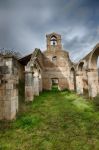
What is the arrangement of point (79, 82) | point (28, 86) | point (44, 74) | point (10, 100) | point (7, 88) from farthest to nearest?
point (44, 74) → point (79, 82) → point (28, 86) → point (7, 88) → point (10, 100)

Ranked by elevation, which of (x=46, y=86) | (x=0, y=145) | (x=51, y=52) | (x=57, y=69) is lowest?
(x=0, y=145)

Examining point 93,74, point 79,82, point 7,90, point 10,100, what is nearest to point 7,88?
point 7,90

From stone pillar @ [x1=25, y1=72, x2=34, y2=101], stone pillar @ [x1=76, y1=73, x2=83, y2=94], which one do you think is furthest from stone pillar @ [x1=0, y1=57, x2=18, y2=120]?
stone pillar @ [x1=76, y1=73, x2=83, y2=94]

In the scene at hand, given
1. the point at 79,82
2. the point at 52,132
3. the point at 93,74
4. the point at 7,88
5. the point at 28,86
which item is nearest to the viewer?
the point at 52,132

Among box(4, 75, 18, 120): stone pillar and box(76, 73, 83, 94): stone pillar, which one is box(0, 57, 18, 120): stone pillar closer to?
box(4, 75, 18, 120): stone pillar

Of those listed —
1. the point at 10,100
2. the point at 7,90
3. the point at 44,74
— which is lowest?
the point at 10,100

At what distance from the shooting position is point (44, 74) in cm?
2420

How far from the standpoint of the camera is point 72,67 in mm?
23703

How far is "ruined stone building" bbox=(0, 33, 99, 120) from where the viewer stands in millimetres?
8539

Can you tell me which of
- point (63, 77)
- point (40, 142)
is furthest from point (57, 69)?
point (40, 142)

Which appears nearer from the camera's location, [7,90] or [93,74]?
[7,90]

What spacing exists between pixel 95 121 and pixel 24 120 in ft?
10.6

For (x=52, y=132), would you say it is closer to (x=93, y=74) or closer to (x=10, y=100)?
(x=10, y=100)

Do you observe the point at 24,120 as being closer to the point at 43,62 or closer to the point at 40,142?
the point at 40,142
